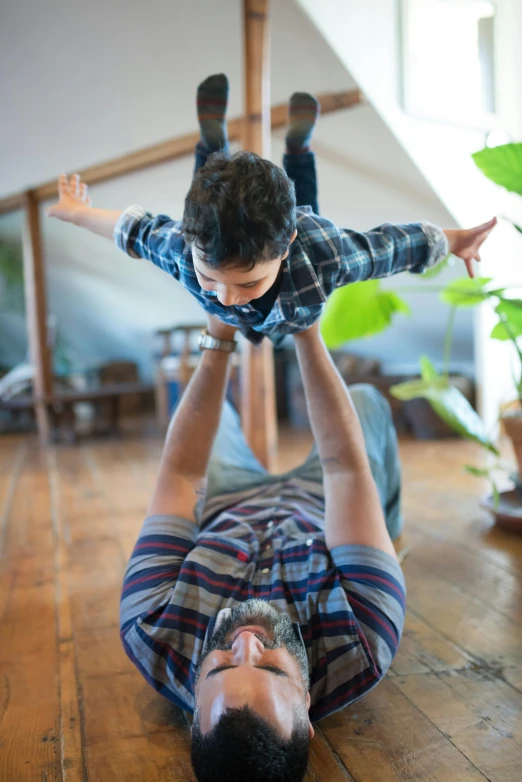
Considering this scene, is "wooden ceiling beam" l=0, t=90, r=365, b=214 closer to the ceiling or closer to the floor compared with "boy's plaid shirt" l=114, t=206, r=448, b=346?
closer to the ceiling

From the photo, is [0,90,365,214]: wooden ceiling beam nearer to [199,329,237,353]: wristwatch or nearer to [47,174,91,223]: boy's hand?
[47,174,91,223]: boy's hand

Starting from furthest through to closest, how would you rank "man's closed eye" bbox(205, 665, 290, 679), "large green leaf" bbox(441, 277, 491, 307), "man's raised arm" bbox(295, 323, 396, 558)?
"large green leaf" bbox(441, 277, 491, 307), "man's raised arm" bbox(295, 323, 396, 558), "man's closed eye" bbox(205, 665, 290, 679)

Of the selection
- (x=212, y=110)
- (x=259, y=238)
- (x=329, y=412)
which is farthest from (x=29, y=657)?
(x=212, y=110)

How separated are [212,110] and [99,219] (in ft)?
1.18

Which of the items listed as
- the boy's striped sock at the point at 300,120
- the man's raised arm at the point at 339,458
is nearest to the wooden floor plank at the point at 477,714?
the man's raised arm at the point at 339,458

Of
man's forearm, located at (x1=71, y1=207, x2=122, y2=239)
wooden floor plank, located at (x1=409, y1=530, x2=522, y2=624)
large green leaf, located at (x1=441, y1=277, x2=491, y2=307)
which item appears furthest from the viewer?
large green leaf, located at (x1=441, y1=277, x2=491, y2=307)

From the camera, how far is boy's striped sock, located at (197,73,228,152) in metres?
1.52

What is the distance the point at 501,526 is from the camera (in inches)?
89.4

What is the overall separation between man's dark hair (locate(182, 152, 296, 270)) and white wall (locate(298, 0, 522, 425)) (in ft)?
6.21

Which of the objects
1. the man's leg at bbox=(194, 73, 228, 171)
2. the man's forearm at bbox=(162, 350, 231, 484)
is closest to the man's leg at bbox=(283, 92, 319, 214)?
the man's leg at bbox=(194, 73, 228, 171)

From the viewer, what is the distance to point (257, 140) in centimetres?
265

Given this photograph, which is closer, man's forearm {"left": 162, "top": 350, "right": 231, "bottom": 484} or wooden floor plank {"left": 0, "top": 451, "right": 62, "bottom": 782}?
wooden floor plank {"left": 0, "top": 451, "right": 62, "bottom": 782}

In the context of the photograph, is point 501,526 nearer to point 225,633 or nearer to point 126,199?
point 225,633

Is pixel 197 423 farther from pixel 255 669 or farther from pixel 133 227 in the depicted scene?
pixel 255 669
